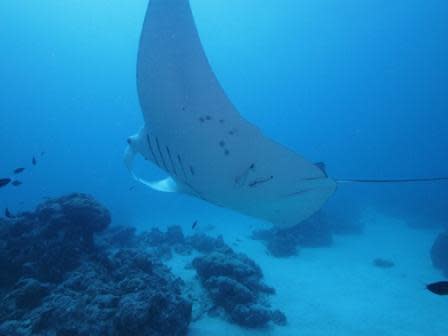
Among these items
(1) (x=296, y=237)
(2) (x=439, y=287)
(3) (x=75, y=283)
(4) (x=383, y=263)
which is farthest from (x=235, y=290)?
(4) (x=383, y=263)

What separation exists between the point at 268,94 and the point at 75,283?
431 feet

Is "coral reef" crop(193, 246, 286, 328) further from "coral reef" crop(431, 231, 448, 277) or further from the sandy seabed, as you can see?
"coral reef" crop(431, 231, 448, 277)

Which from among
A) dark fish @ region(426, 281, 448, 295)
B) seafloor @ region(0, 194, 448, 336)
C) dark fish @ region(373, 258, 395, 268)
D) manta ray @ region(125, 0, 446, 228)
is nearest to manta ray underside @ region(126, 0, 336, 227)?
manta ray @ region(125, 0, 446, 228)

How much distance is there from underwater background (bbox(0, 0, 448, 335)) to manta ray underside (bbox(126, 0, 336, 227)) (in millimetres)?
5121

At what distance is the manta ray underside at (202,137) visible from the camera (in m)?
2.43

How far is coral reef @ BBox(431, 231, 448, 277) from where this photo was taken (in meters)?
13.1

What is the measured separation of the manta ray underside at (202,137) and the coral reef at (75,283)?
2.51 m

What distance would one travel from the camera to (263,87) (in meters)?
123

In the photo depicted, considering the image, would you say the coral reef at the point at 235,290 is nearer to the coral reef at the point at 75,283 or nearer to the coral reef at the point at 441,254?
the coral reef at the point at 75,283

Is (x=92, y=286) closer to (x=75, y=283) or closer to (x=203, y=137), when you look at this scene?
(x=75, y=283)

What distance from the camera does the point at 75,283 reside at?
5.46m

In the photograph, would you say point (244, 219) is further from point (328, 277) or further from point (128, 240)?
point (328, 277)

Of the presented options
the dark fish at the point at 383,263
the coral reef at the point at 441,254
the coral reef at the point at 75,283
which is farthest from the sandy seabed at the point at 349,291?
the coral reef at the point at 75,283

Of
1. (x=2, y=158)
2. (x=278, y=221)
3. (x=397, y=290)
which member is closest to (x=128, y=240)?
(x=397, y=290)
